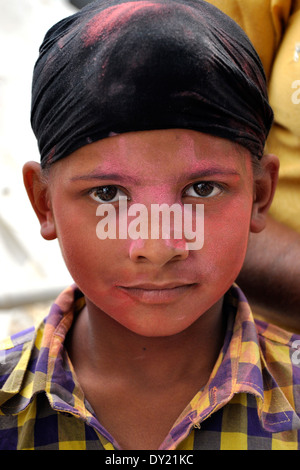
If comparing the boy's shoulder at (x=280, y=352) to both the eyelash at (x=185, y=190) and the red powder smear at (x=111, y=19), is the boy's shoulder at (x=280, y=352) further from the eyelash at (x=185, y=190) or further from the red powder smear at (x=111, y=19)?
the red powder smear at (x=111, y=19)

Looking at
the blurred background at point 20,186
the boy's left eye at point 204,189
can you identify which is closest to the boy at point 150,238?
the boy's left eye at point 204,189

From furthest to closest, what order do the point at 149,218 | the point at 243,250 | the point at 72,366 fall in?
the point at 72,366, the point at 243,250, the point at 149,218

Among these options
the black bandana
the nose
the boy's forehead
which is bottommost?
the nose

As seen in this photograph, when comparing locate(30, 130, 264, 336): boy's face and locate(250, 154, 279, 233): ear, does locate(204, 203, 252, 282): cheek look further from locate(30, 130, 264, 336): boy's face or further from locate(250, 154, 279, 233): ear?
locate(250, 154, 279, 233): ear

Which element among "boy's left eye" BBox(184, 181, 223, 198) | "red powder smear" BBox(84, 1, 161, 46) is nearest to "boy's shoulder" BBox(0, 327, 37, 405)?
"boy's left eye" BBox(184, 181, 223, 198)

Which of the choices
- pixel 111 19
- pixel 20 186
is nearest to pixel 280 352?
pixel 111 19

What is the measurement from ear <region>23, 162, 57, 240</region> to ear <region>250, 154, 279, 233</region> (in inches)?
16.3

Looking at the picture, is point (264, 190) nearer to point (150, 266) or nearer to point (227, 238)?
point (227, 238)

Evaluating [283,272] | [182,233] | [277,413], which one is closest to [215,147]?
[182,233]

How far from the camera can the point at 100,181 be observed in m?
1.08

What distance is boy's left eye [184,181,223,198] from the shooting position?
3.62 ft

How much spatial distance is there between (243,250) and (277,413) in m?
0.33

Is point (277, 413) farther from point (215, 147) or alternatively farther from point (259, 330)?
point (215, 147)

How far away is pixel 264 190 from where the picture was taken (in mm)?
1295
